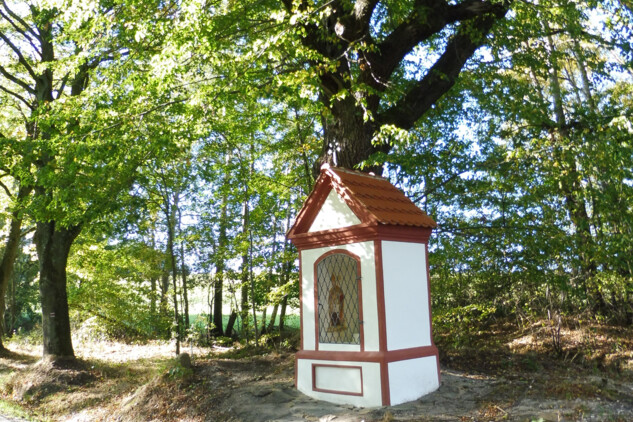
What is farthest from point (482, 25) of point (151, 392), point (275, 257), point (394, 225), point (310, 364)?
point (151, 392)

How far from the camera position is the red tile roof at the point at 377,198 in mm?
7840

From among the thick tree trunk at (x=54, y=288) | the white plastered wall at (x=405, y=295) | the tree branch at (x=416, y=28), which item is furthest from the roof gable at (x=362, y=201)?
the thick tree trunk at (x=54, y=288)

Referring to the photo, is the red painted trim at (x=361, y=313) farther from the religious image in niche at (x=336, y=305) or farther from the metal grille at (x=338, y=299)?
the religious image in niche at (x=336, y=305)

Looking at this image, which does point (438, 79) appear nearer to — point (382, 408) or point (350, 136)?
point (350, 136)

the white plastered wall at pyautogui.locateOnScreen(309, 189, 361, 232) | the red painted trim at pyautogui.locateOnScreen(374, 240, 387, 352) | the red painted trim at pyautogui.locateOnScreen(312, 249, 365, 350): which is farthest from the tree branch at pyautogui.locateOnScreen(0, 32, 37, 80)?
the red painted trim at pyautogui.locateOnScreen(374, 240, 387, 352)

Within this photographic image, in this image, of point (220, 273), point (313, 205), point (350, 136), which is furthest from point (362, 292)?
point (220, 273)

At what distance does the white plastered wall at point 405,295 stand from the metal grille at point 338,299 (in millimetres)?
592

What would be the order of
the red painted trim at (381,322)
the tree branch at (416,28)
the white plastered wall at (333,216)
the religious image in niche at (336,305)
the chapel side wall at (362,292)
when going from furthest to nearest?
1. the tree branch at (416,28)
2. the religious image in niche at (336,305)
3. the white plastered wall at (333,216)
4. the chapel side wall at (362,292)
5. the red painted trim at (381,322)

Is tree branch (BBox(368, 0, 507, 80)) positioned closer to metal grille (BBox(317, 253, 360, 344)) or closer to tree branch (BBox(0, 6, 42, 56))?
metal grille (BBox(317, 253, 360, 344))

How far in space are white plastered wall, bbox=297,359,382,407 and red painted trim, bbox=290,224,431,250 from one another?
72.6 inches

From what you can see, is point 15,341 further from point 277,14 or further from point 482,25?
point 482,25

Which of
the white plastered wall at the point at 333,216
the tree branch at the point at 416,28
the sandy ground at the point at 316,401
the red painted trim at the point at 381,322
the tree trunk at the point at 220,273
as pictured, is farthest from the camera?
the tree trunk at the point at 220,273

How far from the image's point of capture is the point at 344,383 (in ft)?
24.9

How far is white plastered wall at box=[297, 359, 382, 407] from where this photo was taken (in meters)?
7.20
